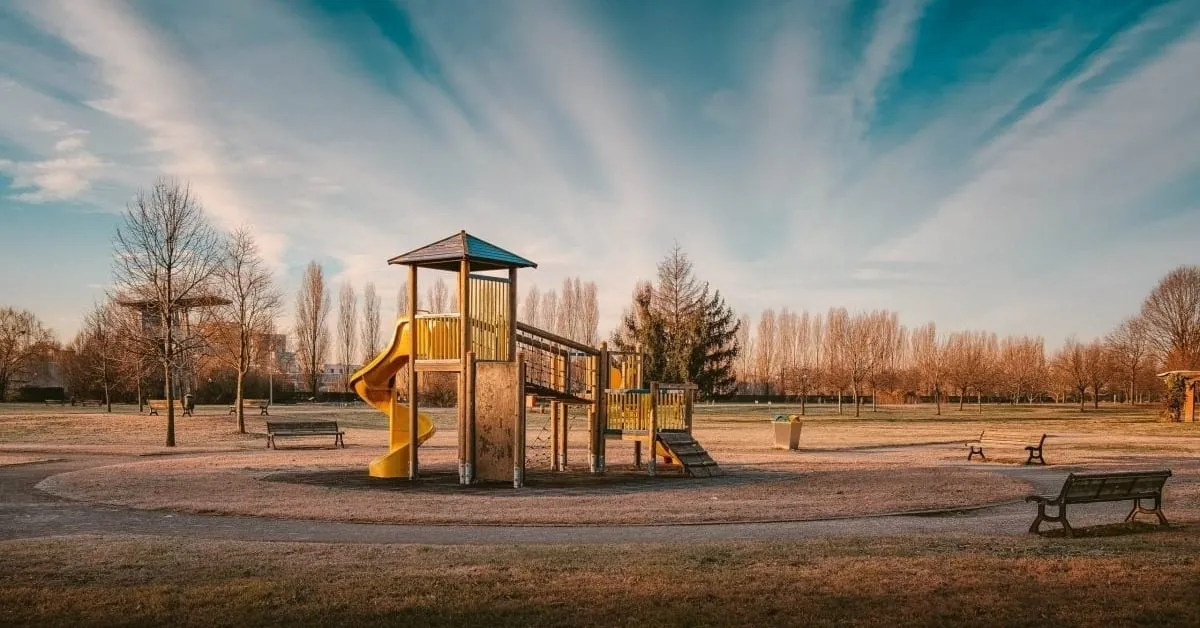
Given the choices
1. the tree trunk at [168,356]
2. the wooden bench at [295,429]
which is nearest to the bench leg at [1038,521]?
the wooden bench at [295,429]

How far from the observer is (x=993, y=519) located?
14.0m

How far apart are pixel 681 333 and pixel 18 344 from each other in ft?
209

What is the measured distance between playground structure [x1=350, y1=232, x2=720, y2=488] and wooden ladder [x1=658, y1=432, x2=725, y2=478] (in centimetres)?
3

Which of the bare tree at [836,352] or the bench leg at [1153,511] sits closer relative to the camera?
the bench leg at [1153,511]

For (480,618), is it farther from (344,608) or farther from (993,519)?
(993,519)

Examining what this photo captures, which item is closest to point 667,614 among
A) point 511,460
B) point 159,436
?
point 511,460

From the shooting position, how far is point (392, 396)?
21.9 metres

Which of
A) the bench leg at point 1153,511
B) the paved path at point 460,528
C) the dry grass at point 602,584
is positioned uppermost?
the dry grass at point 602,584

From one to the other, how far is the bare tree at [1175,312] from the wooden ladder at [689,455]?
63.3 meters

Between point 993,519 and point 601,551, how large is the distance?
7212mm

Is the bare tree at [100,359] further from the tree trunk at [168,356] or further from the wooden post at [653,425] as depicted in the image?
the wooden post at [653,425]

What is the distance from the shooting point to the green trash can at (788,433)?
30.5 metres

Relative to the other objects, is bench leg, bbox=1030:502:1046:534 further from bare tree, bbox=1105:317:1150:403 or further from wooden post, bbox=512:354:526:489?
bare tree, bbox=1105:317:1150:403

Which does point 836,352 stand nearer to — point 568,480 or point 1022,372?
point 1022,372
